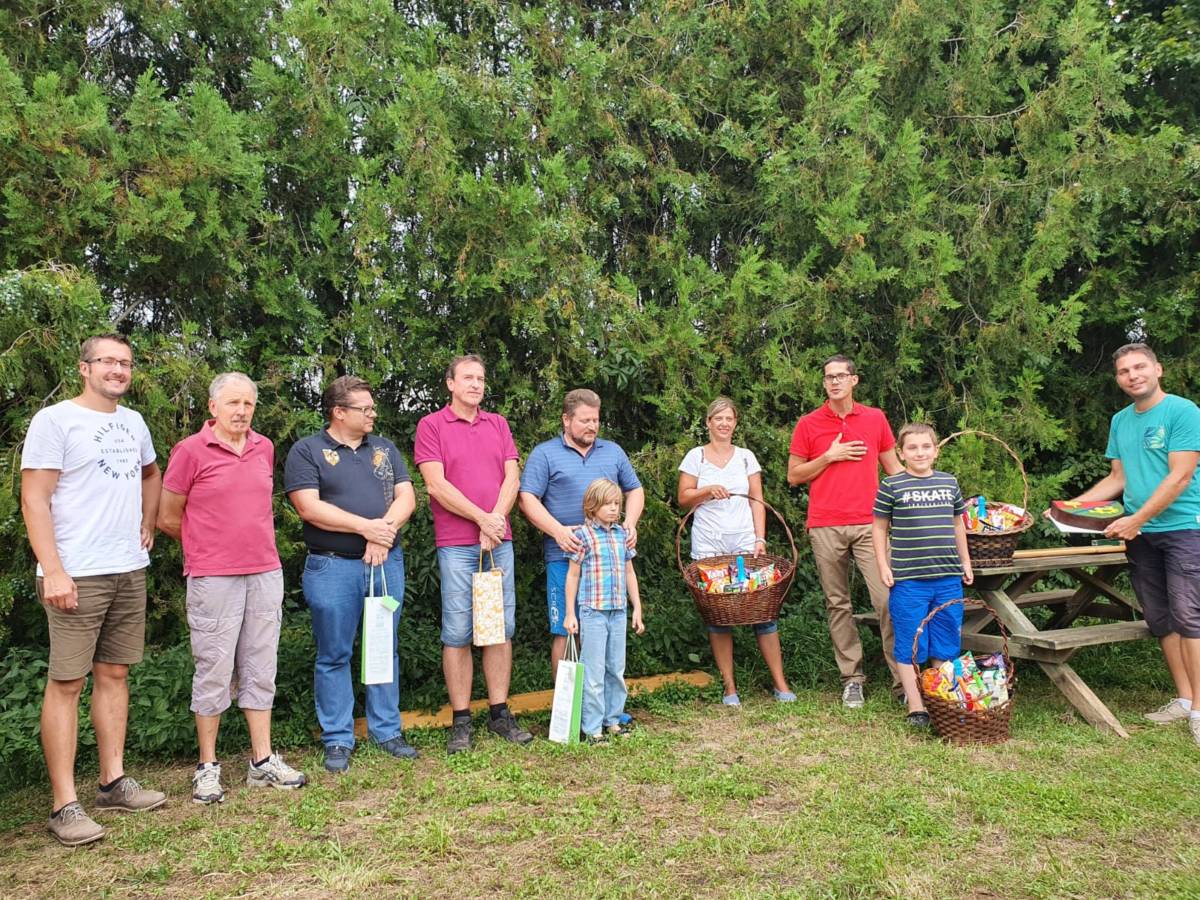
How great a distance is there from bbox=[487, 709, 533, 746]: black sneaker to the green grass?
7 cm

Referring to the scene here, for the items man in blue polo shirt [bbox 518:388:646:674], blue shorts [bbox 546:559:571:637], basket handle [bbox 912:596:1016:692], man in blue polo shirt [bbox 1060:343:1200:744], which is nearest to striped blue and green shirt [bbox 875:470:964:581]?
basket handle [bbox 912:596:1016:692]

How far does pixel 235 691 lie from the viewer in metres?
4.19

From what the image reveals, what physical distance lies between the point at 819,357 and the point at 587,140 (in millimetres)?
2352

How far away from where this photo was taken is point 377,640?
167 inches

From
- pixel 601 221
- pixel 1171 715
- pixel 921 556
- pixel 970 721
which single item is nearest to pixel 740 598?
pixel 921 556

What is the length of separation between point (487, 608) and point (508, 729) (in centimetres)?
69

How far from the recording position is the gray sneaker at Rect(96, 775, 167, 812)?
3.73 meters

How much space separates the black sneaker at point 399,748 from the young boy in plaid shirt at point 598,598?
86 cm

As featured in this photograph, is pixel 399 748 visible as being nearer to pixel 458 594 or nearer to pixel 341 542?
pixel 458 594

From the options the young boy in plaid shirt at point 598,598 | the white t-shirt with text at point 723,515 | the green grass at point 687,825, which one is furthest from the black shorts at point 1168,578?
the young boy in plaid shirt at point 598,598

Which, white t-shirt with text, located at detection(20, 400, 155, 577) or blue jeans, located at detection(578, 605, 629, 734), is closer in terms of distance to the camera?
white t-shirt with text, located at detection(20, 400, 155, 577)

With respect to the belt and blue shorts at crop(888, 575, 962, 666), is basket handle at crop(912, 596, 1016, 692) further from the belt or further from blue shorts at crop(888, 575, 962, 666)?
the belt

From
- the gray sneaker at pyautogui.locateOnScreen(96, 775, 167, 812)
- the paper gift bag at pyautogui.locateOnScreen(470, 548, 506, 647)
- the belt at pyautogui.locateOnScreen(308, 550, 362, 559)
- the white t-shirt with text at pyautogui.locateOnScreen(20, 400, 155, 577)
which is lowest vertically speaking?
the gray sneaker at pyautogui.locateOnScreen(96, 775, 167, 812)

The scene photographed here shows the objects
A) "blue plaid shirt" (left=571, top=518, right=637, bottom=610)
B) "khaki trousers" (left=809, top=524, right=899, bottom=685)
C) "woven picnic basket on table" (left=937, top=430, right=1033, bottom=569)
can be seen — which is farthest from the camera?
"khaki trousers" (left=809, top=524, right=899, bottom=685)
